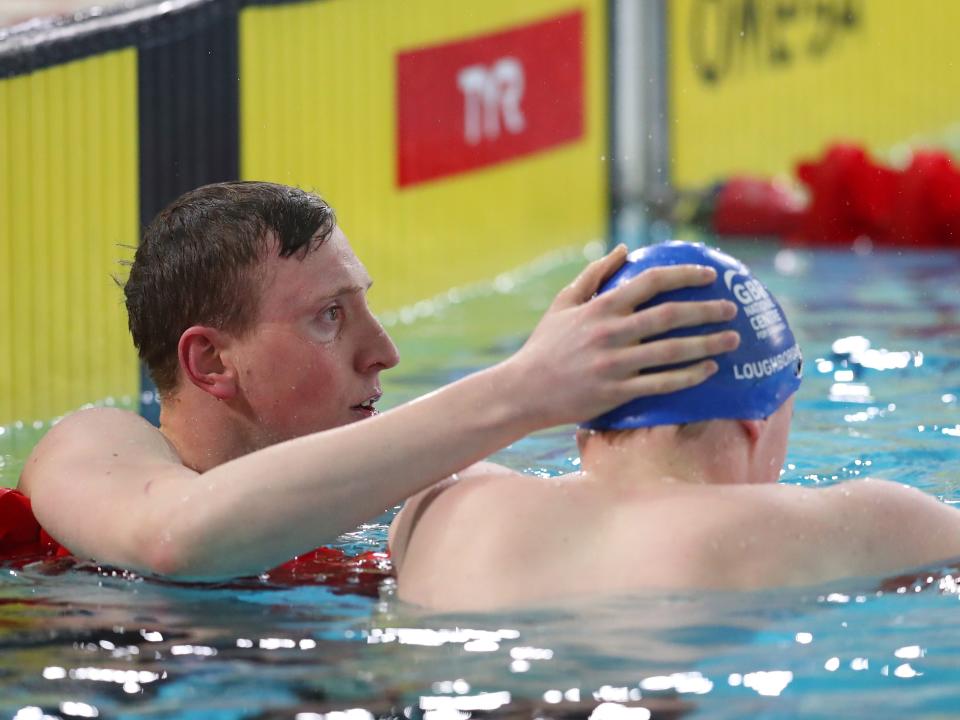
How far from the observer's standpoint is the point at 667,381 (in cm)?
229

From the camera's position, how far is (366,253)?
21.3 ft

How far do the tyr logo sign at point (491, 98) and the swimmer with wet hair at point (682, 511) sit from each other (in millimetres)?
4948

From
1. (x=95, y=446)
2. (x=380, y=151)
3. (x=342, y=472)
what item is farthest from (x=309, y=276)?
(x=380, y=151)

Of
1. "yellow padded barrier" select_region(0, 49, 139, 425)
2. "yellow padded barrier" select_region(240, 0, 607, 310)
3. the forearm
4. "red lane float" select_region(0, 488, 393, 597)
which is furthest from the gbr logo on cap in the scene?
"yellow padded barrier" select_region(240, 0, 607, 310)

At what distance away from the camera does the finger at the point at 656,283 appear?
232 centimetres

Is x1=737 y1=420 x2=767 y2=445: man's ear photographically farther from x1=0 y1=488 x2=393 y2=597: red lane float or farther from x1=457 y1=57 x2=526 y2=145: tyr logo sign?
x1=457 y1=57 x2=526 y2=145: tyr logo sign

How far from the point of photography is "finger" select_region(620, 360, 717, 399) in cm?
229

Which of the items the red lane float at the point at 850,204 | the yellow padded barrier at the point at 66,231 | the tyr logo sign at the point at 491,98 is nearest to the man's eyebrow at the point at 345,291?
the yellow padded barrier at the point at 66,231

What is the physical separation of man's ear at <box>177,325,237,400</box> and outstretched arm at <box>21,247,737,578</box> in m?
0.34

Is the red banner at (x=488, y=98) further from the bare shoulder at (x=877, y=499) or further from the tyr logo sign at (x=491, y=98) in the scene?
the bare shoulder at (x=877, y=499)

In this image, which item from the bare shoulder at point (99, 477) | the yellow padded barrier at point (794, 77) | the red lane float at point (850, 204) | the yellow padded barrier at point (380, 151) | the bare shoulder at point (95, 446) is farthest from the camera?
the yellow padded barrier at point (794, 77)

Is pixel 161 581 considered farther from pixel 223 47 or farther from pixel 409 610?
pixel 223 47

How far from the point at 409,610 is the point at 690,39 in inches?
282

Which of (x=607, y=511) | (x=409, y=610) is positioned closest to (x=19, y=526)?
(x=409, y=610)
